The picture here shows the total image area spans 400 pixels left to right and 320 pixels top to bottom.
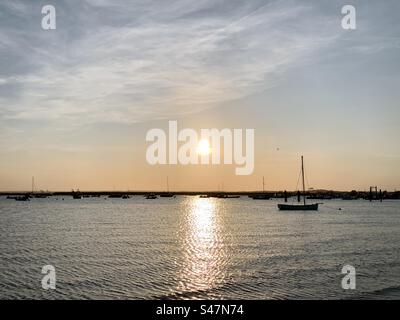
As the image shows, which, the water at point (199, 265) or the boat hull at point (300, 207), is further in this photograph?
the boat hull at point (300, 207)

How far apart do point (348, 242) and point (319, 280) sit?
86.3ft

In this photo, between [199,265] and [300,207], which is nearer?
[199,265]

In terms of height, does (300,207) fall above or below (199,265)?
below

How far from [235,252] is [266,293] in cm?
1968

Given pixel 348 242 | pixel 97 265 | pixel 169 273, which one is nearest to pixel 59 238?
pixel 97 265

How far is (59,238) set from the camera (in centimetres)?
6091

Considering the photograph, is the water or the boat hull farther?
the boat hull

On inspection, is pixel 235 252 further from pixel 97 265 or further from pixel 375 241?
pixel 375 241

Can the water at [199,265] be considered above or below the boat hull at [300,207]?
above

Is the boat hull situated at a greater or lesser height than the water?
lesser
